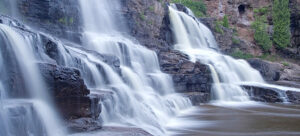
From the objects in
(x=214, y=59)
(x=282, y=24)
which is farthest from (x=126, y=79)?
(x=282, y=24)

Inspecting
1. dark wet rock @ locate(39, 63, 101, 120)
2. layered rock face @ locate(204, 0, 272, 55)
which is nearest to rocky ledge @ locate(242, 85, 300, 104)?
dark wet rock @ locate(39, 63, 101, 120)

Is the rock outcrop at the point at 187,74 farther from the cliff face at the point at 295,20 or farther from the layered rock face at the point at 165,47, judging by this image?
the cliff face at the point at 295,20

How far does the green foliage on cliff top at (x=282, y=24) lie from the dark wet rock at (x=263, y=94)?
16149 mm

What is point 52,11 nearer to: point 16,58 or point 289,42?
point 16,58

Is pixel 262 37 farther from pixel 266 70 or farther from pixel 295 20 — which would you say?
pixel 266 70

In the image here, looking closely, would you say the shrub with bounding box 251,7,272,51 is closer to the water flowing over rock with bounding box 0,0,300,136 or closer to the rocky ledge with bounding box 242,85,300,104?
the water flowing over rock with bounding box 0,0,300,136

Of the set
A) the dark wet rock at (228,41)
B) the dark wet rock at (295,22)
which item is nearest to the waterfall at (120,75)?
the dark wet rock at (228,41)

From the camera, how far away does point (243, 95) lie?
18.8m

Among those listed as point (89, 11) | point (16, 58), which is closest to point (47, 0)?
point (89, 11)

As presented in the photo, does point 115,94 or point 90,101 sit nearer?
point 90,101

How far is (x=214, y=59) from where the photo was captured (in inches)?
870

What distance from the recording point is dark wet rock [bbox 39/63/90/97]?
7422 mm

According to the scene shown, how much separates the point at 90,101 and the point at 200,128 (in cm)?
345

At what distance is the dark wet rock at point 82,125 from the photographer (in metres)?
7.37
